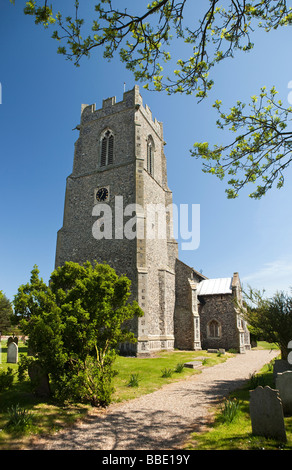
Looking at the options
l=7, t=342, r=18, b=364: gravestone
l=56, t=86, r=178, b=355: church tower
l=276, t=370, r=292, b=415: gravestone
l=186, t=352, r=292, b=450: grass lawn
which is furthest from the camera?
l=56, t=86, r=178, b=355: church tower

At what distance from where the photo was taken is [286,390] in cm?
604

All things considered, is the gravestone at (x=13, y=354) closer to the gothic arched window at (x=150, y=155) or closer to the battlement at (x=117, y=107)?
the gothic arched window at (x=150, y=155)

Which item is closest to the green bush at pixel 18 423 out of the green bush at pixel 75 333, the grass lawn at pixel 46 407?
the grass lawn at pixel 46 407

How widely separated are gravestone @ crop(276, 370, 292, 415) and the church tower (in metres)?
10.9

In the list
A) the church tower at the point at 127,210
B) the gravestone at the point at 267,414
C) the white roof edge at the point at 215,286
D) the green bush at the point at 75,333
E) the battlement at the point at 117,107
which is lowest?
the gravestone at the point at 267,414

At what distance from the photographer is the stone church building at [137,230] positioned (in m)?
18.8

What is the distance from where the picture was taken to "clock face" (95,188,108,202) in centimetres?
2108

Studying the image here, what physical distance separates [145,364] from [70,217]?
43.5ft

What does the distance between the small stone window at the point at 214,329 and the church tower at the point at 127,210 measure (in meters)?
5.34

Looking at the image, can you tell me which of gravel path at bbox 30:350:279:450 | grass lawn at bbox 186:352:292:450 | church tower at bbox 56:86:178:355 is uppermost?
church tower at bbox 56:86:178:355

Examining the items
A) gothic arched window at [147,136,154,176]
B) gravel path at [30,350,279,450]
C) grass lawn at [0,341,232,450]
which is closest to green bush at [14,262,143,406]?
grass lawn at [0,341,232,450]

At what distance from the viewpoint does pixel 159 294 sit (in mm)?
20172

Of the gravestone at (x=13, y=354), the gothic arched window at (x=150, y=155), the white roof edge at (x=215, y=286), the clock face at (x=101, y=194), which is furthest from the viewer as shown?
the white roof edge at (x=215, y=286)

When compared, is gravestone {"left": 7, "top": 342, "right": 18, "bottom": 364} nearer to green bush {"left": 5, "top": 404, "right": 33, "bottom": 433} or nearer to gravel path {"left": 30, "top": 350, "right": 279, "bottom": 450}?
gravel path {"left": 30, "top": 350, "right": 279, "bottom": 450}
